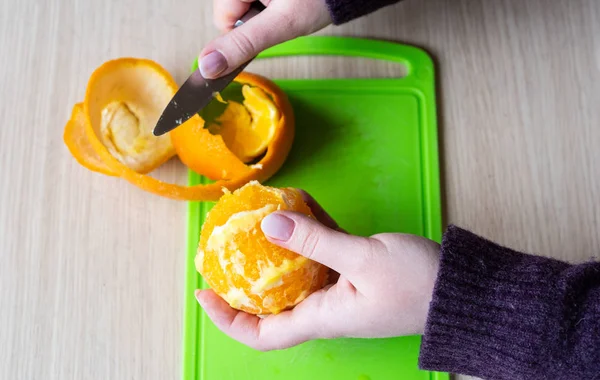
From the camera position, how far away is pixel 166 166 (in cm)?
132

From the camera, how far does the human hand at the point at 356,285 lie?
958mm

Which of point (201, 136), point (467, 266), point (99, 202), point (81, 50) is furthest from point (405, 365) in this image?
point (81, 50)

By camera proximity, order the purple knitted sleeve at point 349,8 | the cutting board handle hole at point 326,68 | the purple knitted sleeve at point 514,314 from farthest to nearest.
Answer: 1. the cutting board handle hole at point 326,68
2. the purple knitted sleeve at point 349,8
3. the purple knitted sleeve at point 514,314

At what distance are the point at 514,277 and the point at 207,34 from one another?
880 mm

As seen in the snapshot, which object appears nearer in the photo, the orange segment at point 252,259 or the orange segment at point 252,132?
the orange segment at point 252,259

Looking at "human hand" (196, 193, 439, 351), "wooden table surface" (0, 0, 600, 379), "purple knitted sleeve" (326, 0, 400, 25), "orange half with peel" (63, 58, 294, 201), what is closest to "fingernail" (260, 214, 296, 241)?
"human hand" (196, 193, 439, 351)

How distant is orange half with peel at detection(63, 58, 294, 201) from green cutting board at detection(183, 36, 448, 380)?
0.09m

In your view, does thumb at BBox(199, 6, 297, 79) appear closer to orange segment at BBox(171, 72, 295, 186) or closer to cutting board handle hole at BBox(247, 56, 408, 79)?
orange segment at BBox(171, 72, 295, 186)

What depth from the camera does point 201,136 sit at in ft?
3.84

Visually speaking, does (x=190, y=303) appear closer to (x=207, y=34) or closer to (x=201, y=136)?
(x=201, y=136)

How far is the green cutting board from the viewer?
3.94 ft

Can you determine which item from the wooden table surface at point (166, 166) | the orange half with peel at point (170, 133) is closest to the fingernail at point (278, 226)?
the orange half with peel at point (170, 133)

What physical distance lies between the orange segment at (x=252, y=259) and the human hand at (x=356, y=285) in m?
0.03

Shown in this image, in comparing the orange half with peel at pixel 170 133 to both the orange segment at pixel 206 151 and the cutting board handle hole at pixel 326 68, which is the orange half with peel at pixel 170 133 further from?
the cutting board handle hole at pixel 326 68
